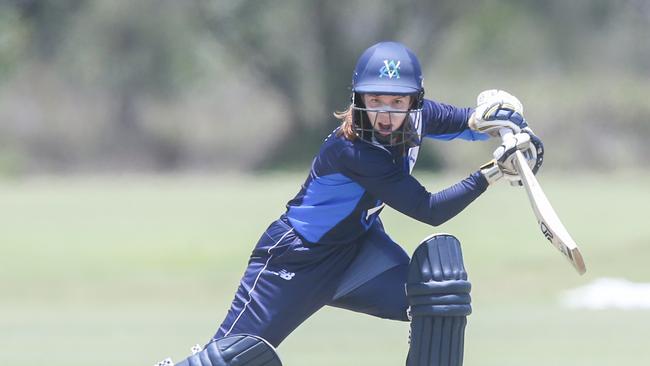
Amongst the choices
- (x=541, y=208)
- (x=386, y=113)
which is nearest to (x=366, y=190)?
(x=386, y=113)

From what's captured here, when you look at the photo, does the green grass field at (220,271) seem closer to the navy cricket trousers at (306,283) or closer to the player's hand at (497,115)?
the navy cricket trousers at (306,283)

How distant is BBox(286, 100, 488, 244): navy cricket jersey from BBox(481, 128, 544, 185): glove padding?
0.05m

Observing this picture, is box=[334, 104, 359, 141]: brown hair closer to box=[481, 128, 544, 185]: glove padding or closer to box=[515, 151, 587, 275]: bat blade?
box=[481, 128, 544, 185]: glove padding

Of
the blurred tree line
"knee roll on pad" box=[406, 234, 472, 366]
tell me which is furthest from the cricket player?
the blurred tree line

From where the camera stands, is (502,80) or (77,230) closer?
(77,230)

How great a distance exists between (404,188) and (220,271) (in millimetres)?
9557

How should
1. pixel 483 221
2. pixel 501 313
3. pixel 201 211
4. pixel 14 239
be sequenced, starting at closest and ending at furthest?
pixel 501 313
pixel 14 239
pixel 483 221
pixel 201 211

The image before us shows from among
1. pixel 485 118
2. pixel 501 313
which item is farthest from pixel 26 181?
pixel 485 118

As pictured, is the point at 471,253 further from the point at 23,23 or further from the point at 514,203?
the point at 23,23

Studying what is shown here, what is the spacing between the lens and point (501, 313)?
10.9 metres

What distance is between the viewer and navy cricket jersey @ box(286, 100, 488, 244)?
505 cm

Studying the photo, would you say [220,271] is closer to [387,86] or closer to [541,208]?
[387,86]

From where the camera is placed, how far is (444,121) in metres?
5.62

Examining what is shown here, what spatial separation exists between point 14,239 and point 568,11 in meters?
17.5
